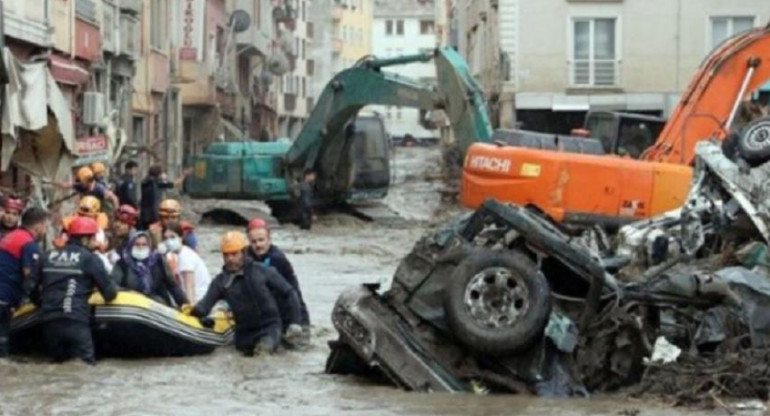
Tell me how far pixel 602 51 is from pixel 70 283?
36850 millimetres

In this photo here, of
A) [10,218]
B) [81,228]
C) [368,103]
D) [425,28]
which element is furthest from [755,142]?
[425,28]

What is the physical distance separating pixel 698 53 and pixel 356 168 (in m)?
13.7

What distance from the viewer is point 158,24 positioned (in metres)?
49.1

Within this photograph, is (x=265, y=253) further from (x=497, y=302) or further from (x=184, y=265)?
(x=497, y=302)

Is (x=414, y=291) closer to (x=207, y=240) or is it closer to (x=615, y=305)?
(x=615, y=305)

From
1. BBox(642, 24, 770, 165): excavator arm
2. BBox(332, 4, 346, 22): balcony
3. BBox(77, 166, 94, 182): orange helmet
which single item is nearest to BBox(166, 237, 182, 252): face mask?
BBox(77, 166, 94, 182): orange helmet

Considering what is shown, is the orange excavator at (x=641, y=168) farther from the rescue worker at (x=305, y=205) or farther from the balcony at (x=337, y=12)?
the balcony at (x=337, y=12)

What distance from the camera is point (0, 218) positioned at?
17281 millimetres

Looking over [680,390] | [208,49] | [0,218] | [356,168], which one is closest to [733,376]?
[680,390]

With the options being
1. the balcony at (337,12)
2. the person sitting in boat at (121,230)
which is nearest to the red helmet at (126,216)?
the person sitting in boat at (121,230)

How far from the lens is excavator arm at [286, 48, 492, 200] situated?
113 ft

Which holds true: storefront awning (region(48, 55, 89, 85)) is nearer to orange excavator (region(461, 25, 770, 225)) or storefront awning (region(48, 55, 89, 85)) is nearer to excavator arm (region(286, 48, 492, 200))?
excavator arm (region(286, 48, 492, 200))

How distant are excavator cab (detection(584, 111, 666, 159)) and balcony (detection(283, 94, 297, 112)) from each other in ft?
178

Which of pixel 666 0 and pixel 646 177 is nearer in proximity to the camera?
pixel 646 177
